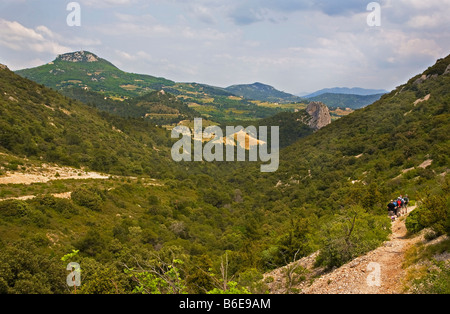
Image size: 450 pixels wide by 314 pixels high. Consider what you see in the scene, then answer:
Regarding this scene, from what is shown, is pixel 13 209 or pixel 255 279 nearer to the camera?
pixel 255 279

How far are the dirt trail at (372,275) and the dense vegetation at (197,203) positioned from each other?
1.13m

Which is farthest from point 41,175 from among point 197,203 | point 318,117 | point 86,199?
point 318,117

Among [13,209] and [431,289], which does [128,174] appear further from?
[431,289]

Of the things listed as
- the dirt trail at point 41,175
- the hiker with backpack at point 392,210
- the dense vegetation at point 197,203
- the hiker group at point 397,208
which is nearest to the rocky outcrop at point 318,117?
the dense vegetation at point 197,203

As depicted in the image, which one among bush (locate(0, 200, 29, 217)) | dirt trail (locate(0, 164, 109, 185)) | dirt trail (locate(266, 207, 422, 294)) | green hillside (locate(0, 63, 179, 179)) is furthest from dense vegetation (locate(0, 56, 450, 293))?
dirt trail (locate(0, 164, 109, 185))

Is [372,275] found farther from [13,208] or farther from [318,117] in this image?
[318,117]

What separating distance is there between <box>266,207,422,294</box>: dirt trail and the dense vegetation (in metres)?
1.13

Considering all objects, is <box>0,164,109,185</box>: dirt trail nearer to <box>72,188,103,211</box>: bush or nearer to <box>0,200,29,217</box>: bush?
<box>72,188,103,211</box>: bush

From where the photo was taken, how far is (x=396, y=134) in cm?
4984

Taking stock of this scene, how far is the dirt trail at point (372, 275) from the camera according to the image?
11359 mm

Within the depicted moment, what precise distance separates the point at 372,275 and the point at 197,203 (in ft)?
166

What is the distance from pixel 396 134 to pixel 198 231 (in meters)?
38.3

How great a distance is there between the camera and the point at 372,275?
1220cm
